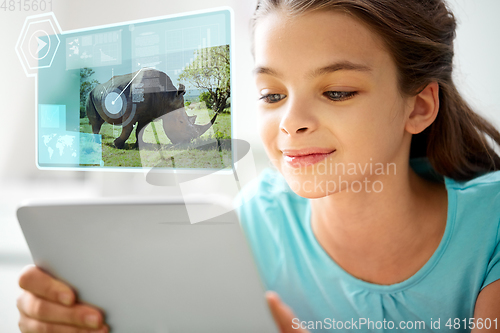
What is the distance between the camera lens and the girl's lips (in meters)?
0.44

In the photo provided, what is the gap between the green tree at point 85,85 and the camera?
0.60 meters

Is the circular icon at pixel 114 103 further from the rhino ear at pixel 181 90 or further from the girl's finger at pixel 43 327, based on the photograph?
the girl's finger at pixel 43 327

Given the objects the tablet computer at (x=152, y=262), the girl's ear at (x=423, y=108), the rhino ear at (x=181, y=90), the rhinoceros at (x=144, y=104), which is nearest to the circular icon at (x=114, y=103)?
the rhinoceros at (x=144, y=104)

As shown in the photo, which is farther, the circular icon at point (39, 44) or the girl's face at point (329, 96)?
the circular icon at point (39, 44)

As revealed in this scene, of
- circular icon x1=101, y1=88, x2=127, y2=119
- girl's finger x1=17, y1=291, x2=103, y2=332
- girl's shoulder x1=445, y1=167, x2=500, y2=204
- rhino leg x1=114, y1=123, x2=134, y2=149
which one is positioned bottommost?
girl's finger x1=17, y1=291, x2=103, y2=332

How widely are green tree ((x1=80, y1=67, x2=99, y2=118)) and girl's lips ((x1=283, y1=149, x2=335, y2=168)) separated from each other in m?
0.38

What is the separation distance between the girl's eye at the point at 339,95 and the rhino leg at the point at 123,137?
34 centimetres

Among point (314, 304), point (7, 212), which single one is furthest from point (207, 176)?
point (7, 212)

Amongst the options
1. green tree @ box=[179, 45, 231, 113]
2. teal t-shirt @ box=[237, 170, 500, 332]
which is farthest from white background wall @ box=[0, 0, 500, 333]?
teal t-shirt @ box=[237, 170, 500, 332]

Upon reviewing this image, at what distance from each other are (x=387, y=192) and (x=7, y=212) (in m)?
0.68

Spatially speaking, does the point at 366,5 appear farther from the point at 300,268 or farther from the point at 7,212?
the point at 7,212

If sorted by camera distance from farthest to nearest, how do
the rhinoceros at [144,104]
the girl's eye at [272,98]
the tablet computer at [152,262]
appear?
the rhinoceros at [144,104] → the girl's eye at [272,98] → the tablet computer at [152,262]

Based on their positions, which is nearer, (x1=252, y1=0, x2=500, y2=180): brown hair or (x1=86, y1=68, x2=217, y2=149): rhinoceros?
(x1=252, y1=0, x2=500, y2=180): brown hair

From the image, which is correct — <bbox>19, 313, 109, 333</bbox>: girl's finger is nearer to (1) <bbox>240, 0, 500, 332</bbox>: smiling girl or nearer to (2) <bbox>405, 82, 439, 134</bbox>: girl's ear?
(1) <bbox>240, 0, 500, 332</bbox>: smiling girl
